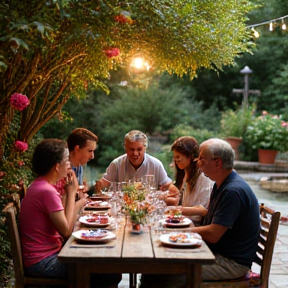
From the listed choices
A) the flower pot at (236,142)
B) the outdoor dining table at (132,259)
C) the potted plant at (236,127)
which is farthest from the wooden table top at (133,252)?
the potted plant at (236,127)

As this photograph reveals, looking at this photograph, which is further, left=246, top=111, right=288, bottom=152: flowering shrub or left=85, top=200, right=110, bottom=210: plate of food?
left=246, top=111, right=288, bottom=152: flowering shrub

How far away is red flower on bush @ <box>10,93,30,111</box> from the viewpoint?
394 centimetres

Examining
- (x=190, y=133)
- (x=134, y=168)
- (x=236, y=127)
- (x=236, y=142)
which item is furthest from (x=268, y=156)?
(x=134, y=168)

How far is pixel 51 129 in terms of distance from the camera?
31.9 feet

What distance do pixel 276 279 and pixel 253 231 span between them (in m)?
1.73

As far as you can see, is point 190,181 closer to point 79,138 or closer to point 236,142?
point 79,138

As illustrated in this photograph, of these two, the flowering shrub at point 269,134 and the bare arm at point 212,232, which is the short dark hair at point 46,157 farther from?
the flowering shrub at point 269,134

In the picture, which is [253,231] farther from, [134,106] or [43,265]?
[134,106]

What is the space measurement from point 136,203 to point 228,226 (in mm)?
619

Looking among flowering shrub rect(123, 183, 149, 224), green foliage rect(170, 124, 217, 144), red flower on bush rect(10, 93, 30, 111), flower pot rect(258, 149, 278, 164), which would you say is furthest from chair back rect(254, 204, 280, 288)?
flower pot rect(258, 149, 278, 164)

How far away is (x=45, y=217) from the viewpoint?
3051mm

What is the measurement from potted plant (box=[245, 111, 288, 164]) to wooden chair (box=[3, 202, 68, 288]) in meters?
10.3

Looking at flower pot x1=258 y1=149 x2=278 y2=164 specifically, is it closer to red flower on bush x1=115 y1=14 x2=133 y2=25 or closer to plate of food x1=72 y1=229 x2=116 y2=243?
red flower on bush x1=115 y1=14 x2=133 y2=25

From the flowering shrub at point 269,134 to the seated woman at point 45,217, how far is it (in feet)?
33.4
